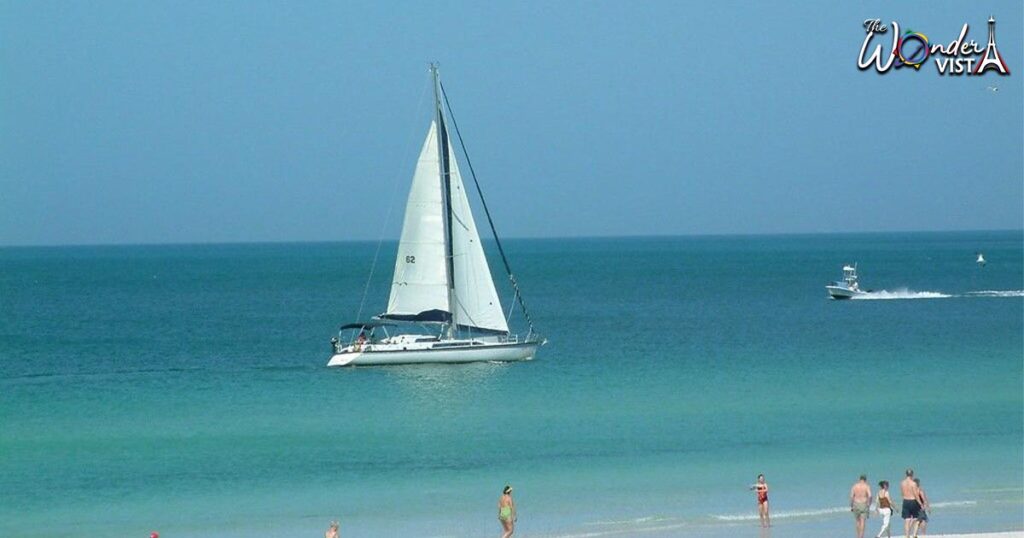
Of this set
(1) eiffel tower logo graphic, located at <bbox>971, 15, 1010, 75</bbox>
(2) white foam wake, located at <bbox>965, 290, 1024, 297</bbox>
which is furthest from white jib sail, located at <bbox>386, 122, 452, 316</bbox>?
(2) white foam wake, located at <bbox>965, 290, 1024, 297</bbox>

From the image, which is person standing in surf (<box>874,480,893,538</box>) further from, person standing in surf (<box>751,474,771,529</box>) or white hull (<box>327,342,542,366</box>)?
white hull (<box>327,342,542,366</box>)

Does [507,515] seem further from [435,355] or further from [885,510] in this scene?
[435,355]

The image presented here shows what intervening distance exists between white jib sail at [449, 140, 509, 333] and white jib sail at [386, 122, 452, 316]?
25.8 inches

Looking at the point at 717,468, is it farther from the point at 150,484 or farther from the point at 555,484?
the point at 150,484

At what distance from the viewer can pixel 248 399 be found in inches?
2044

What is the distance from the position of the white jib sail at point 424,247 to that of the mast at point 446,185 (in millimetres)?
168

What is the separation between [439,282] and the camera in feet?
198

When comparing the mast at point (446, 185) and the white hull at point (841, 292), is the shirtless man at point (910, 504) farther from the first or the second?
the white hull at point (841, 292)

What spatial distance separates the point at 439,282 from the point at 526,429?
17723 mm

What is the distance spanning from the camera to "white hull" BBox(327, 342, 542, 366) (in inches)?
2352

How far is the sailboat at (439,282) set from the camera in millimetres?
59750

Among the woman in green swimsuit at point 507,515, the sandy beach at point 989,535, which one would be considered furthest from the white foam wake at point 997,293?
the woman in green swimsuit at point 507,515

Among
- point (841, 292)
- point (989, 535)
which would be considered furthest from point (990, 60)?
point (841, 292)

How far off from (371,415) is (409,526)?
17.6 metres
